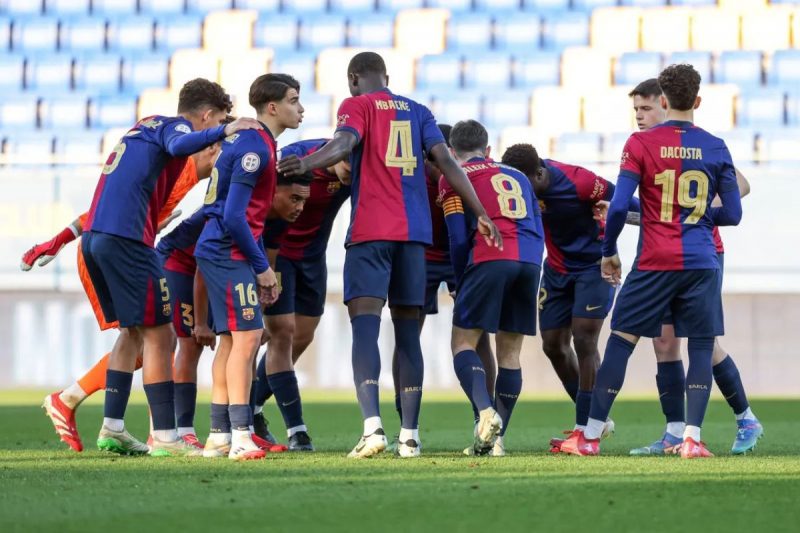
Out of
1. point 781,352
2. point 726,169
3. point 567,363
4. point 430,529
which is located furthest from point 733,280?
point 430,529

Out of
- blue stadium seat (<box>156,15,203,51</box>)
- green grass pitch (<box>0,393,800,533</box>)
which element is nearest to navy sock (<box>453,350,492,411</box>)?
green grass pitch (<box>0,393,800,533</box>)

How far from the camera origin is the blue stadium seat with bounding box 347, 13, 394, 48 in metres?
20.3

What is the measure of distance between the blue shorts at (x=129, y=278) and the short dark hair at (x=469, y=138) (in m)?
1.71

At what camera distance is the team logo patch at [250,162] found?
5930 mm

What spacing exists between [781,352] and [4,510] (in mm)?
11581

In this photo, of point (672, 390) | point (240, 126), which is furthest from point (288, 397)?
point (672, 390)

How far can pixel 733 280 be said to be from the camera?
1473cm

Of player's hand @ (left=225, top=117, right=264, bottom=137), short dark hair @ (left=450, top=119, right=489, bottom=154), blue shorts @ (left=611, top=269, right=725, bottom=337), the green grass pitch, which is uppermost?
short dark hair @ (left=450, top=119, right=489, bottom=154)

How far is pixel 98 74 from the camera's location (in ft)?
66.6

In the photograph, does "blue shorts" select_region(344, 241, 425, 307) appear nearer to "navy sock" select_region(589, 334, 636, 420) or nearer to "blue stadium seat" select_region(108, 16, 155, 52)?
"navy sock" select_region(589, 334, 636, 420)

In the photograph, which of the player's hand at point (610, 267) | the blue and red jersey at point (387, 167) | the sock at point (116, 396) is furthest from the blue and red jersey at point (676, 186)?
the sock at point (116, 396)

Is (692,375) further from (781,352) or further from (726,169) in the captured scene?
(781,352)

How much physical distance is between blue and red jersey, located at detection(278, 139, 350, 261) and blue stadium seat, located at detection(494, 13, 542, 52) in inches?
511

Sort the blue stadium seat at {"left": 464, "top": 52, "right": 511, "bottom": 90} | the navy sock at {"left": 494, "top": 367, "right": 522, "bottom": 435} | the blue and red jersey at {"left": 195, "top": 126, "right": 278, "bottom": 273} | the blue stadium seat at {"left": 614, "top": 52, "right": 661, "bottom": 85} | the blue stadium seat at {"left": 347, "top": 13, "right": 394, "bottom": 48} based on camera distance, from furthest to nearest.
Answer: the blue stadium seat at {"left": 347, "top": 13, "right": 394, "bottom": 48}
the blue stadium seat at {"left": 464, "top": 52, "right": 511, "bottom": 90}
the blue stadium seat at {"left": 614, "top": 52, "right": 661, "bottom": 85}
the navy sock at {"left": 494, "top": 367, "right": 522, "bottom": 435}
the blue and red jersey at {"left": 195, "top": 126, "right": 278, "bottom": 273}
